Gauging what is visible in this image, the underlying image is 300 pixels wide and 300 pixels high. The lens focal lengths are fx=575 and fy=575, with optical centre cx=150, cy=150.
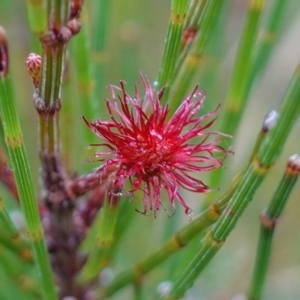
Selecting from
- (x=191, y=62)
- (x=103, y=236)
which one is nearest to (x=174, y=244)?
(x=103, y=236)

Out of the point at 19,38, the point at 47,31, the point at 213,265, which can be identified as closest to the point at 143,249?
the point at 213,265

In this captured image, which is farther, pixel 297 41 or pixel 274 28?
pixel 297 41

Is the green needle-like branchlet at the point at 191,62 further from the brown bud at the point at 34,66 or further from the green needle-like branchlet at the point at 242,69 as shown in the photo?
the brown bud at the point at 34,66

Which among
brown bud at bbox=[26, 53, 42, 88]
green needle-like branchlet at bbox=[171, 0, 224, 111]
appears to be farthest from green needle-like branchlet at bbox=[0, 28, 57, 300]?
green needle-like branchlet at bbox=[171, 0, 224, 111]

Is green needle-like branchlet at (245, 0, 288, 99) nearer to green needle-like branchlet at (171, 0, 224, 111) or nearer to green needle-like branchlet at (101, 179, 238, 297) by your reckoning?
green needle-like branchlet at (171, 0, 224, 111)

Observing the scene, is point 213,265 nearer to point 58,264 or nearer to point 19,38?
point 58,264

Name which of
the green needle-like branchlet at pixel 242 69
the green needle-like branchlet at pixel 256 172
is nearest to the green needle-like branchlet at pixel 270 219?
the green needle-like branchlet at pixel 256 172

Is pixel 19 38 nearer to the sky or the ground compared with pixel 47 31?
nearer to the ground
